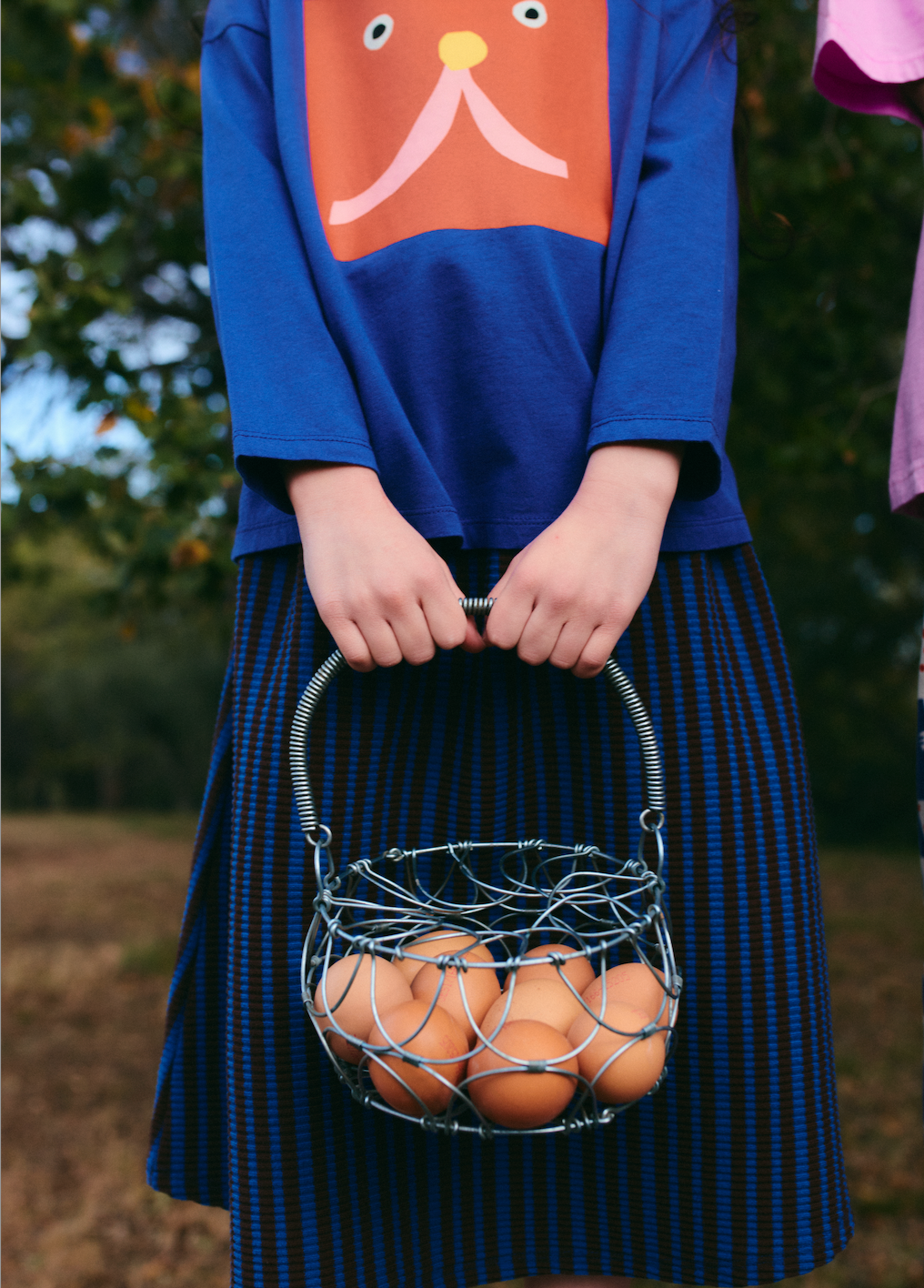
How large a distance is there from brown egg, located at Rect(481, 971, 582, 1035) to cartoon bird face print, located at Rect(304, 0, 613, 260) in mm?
623

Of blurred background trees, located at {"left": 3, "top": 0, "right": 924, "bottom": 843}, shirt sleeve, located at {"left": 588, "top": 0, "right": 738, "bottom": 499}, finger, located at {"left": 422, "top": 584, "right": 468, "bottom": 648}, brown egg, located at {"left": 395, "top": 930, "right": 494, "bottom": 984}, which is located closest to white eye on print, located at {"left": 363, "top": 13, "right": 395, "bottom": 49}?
shirt sleeve, located at {"left": 588, "top": 0, "right": 738, "bottom": 499}

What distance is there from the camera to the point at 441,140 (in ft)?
2.94

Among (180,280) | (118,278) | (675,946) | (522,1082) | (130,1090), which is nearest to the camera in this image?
(522,1082)

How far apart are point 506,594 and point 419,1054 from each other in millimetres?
322

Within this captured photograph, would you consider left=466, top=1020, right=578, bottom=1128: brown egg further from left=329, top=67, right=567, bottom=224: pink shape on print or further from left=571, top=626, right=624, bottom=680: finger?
left=329, top=67, right=567, bottom=224: pink shape on print

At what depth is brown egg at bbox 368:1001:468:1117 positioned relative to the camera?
653 mm

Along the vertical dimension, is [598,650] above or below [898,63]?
below

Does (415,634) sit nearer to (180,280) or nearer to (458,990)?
(458,990)

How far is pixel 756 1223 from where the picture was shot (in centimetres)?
80

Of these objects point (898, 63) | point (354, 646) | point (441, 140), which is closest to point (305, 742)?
point (354, 646)

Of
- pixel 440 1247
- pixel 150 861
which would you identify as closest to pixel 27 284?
pixel 440 1247

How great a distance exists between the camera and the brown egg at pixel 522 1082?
25.1 inches

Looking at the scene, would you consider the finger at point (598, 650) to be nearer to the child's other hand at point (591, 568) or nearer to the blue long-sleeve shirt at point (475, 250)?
the child's other hand at point (591, 568)

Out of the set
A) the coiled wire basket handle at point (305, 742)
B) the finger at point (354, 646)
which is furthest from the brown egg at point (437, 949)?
the finger at point (354, 646)
